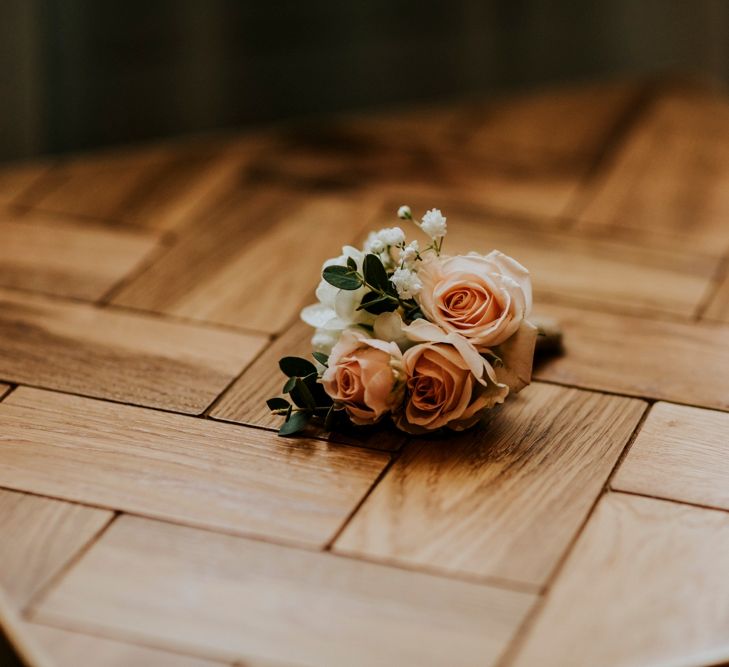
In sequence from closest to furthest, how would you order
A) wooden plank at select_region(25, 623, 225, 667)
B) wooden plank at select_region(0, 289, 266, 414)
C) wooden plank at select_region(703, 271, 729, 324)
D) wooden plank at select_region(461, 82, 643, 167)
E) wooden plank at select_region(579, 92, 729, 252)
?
wooden plank at select_region(25, 623, 225, 667) < wooden plank at select_region(0, 289, 266, 414) < wooden plank at select_region(703, 271, 729, 324) < wooden plank at select_region(579, 92, 729, 252) < wooden plank at select_region(461, 82, 643, 167)

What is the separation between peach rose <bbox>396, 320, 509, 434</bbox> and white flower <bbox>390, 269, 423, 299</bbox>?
0.07 ft

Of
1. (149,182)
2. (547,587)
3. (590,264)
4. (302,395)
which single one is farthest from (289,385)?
(149,182)

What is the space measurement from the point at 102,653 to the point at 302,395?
0.83ft

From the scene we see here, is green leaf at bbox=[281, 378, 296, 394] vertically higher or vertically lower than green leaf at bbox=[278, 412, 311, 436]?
higher

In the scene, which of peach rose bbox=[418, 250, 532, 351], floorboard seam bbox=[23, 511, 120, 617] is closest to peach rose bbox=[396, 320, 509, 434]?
peach rose bbox=[418, 250, 532, 351]

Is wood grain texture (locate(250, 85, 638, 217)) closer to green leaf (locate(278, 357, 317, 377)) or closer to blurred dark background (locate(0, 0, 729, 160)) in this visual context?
blurred dark background (locate(0, 0, 729, 160))

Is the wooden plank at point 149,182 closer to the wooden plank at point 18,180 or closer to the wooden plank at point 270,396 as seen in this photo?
the wooden plank at point 18,180

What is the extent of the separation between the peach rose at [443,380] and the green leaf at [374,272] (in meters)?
0.04

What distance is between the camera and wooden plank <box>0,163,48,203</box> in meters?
1.27

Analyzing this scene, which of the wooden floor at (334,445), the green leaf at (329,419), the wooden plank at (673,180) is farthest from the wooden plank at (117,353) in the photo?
the wooden plank at (673,180)

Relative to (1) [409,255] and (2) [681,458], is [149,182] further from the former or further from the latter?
(2) [681,458]

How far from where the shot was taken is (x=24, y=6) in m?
1.42

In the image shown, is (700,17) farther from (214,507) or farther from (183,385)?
(214,507)

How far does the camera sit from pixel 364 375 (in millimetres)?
766
